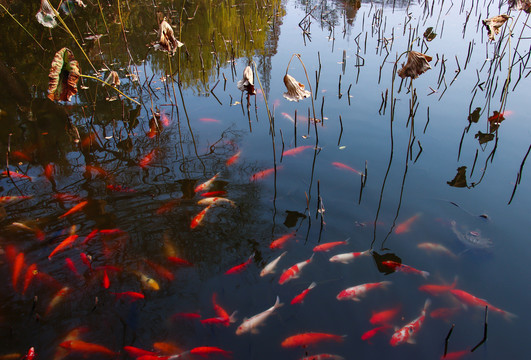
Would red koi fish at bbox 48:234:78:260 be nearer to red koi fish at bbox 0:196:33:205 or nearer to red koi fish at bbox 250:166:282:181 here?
red koi fish at bbox 0:196:33:205

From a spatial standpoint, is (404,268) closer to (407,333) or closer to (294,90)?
(407,333)

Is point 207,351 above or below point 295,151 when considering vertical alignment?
below

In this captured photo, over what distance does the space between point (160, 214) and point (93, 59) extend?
520 centimetres

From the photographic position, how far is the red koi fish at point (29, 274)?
9.97ft

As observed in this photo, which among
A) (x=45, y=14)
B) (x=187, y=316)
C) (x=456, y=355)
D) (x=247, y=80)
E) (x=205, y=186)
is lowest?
(x=456, y=355)

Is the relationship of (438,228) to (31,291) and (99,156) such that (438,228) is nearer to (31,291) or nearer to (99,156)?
(31,291)

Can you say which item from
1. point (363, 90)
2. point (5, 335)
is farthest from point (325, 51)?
point (5, 335)

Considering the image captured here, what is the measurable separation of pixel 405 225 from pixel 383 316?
1160mm

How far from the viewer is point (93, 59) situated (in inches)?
295

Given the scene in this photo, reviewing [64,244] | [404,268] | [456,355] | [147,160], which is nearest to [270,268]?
[404,268]

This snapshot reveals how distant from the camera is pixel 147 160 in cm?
467

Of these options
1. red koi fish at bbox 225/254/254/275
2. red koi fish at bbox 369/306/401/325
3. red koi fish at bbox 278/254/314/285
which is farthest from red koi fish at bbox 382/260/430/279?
red koi fish at bbox 225/254/254/275

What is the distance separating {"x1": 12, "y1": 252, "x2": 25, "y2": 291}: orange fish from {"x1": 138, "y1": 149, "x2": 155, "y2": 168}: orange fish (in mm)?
1671

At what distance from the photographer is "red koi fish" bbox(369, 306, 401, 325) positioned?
282cm
